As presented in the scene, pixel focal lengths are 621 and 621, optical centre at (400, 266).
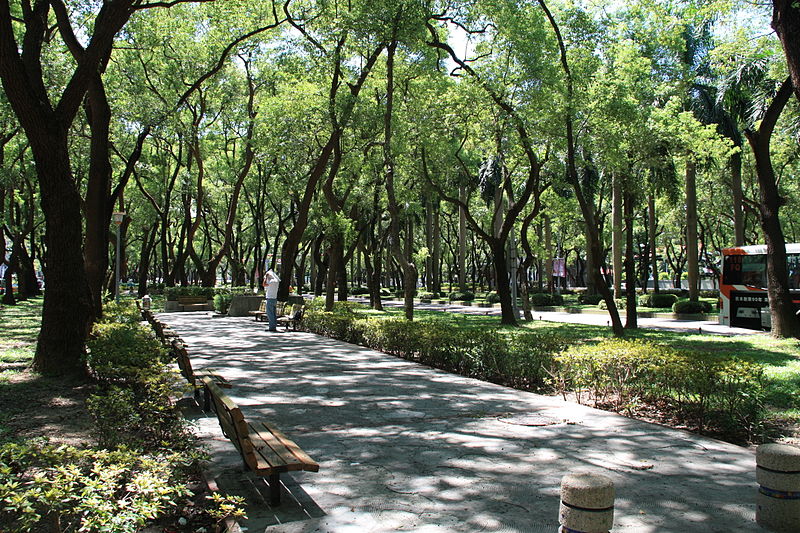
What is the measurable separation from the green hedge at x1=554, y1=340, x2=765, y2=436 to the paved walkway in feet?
1.49

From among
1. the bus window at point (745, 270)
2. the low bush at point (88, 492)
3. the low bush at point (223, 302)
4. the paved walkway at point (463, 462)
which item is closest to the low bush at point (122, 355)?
the paved walkway at point (463, 462)

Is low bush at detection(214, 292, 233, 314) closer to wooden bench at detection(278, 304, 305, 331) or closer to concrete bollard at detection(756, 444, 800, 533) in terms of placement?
wooden bench at detection(278, 304, 305, 331)

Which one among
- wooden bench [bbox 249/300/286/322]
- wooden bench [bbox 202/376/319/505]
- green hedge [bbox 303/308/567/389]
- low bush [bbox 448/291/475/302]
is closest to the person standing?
wooden bench [bbox 249/300/286/322]

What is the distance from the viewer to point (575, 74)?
15.7m

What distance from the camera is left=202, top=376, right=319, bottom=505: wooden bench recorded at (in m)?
4.54

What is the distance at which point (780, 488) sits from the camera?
14.0 ft

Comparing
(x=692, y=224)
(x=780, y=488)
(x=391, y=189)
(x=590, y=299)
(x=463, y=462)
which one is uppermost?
(x=692, y=224)

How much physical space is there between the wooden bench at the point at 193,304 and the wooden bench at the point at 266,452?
1120 inches

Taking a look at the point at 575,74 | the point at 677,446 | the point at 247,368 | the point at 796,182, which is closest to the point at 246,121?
the point at 575,74

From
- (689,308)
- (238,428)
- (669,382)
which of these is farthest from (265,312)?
(238,428)

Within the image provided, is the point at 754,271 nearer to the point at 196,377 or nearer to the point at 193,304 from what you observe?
the point at 196,377

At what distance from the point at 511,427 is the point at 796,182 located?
131 feet

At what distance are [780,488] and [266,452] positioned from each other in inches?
147

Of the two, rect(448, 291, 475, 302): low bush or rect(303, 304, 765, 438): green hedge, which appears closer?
rect(303, 304, 765, 438): green hedge
